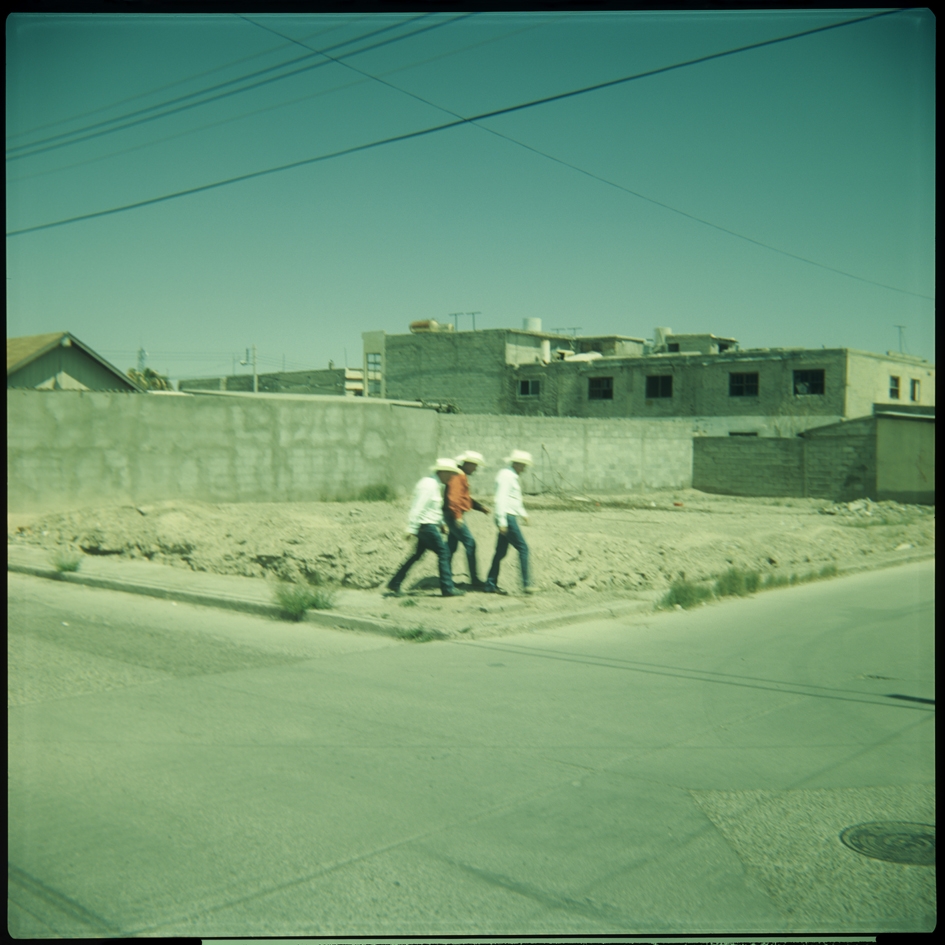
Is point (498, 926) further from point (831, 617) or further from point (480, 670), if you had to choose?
point (831, 617)

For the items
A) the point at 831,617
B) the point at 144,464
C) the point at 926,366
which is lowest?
the point at 831,617

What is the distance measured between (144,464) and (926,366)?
44.9 metres

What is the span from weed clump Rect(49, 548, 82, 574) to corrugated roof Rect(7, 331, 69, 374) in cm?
1281

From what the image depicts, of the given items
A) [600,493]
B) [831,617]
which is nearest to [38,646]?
[831,617]

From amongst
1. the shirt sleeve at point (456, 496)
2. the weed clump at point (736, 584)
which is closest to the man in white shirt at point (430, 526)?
Answer: the shirt sleeve at point (456, 496)

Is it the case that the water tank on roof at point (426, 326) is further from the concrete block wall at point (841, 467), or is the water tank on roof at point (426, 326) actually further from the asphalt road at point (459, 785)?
the asphalt road at point (459, 785)

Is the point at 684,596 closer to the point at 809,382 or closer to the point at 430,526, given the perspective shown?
the point at 430,526

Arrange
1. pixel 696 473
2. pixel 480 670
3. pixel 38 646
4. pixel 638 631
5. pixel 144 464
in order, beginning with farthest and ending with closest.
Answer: pixel 696 473 < pixel 144 464 < pixel 638 631 < pixel 38 646 < pixel 480 670

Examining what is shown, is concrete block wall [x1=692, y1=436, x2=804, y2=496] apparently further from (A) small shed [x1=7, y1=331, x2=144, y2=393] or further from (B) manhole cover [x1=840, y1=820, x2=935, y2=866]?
(B) manhole cover [x1=840, y1=820, x2=935, y2=866]

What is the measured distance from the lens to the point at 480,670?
A: 8.24 metres

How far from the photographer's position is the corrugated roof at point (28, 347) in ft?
87.0

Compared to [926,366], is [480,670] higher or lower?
lower

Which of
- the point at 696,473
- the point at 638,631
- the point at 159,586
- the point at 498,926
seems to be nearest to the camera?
the point at 498,926

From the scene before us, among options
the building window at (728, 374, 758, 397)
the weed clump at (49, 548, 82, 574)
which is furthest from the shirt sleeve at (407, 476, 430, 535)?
the building window at (728, 374, 758, 397)
